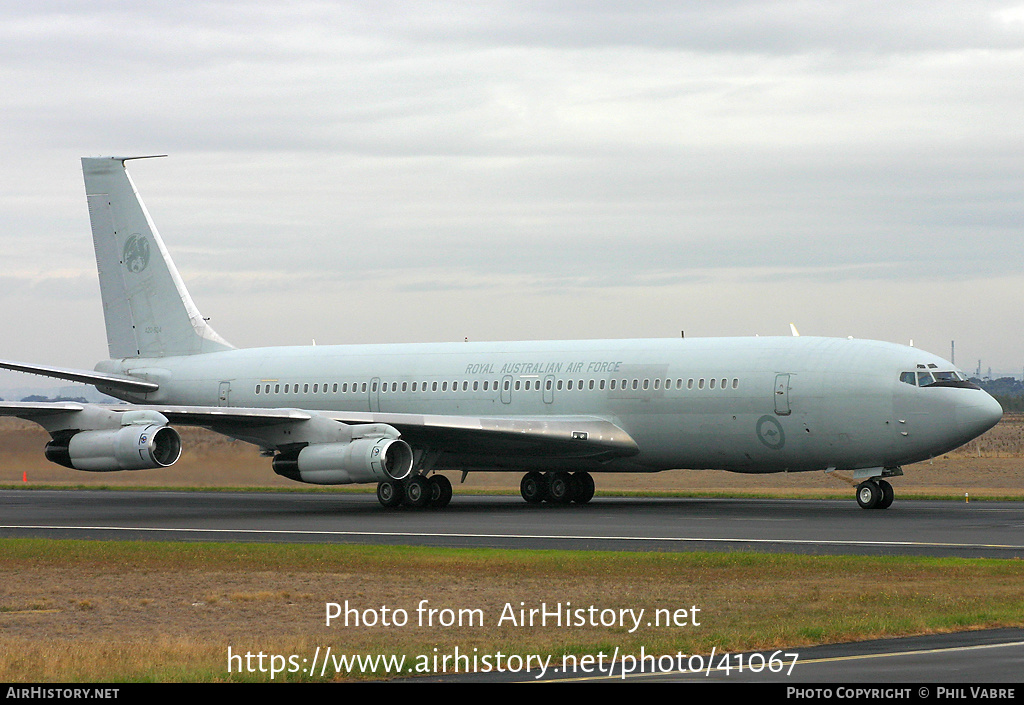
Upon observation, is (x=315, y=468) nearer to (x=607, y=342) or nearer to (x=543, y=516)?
(x=543, y=516)

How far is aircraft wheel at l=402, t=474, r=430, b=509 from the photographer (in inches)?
1577

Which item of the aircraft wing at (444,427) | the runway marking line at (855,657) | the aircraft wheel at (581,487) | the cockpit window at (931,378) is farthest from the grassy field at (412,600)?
the aircraft wheel at (581,487)

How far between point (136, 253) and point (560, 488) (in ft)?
62.2

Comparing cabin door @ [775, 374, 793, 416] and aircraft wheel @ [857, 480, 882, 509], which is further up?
cabin door @ [775, 374, 793, 416]

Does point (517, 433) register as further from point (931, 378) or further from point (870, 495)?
point (931, 378)

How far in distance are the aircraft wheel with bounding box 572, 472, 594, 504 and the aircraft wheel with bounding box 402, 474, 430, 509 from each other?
5.01 m

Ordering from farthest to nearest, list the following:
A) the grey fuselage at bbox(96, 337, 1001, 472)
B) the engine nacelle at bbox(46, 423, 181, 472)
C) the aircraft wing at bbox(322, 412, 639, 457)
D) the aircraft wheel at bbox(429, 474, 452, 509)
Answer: the aircraft wheel at bbox(429, 474, 452, 509)
the aircraft wing at bbox(322, 412, 639, 457)
the engine nacelle at bbox(46, 423, 181, 472)
the grey fuselage at bbox(96, 337, 1001, 472)

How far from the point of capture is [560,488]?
4291 cm

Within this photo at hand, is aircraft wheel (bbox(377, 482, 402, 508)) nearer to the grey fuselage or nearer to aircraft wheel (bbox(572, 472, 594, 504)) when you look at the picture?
the grey fuselage

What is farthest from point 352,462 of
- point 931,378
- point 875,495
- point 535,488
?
point 931,378

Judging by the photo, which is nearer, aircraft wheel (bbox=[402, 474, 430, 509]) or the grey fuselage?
the grey fuselage

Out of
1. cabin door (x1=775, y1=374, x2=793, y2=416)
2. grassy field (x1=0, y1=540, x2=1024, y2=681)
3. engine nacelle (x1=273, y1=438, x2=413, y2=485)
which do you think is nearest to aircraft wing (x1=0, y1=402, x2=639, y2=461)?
engine nacelle (x1=273, y1=438, x2=413, y2=485)

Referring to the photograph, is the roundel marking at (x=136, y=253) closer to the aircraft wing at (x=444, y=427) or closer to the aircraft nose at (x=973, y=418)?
the aircraft wing at (x=444, y=427)
